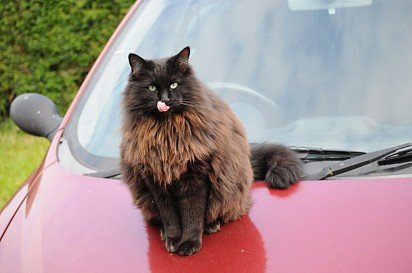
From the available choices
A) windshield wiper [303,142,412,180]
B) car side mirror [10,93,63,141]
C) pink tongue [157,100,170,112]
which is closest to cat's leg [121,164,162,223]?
pink tongue [157,100,170,112]

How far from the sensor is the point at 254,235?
6.70ft

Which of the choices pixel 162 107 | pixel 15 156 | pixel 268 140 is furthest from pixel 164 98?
pixel 15 156

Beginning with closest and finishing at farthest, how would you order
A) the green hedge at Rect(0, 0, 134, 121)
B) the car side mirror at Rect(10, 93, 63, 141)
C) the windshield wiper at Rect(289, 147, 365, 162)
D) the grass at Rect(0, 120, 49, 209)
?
1. the windshield wiper at Rect(289, 147, 365, 162)
2. the car side mirror at Rect(10, 93, 63, 141)
3. the grass at Rect(0, 120, 49, 209)
4. the green hedge at Rect(0, 0, 134, 121)

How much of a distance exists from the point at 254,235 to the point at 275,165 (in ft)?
1.11

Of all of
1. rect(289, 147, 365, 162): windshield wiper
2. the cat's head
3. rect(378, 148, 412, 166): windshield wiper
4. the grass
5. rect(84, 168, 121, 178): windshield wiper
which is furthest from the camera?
the grass

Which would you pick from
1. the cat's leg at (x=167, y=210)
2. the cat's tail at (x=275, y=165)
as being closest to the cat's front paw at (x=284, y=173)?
the cat's tail at (x=275, y=165)

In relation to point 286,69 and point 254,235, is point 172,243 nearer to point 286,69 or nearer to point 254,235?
point 254,235

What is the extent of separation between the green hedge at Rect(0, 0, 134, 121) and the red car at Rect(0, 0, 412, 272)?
4.26 metres

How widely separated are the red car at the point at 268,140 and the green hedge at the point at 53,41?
14.0ft

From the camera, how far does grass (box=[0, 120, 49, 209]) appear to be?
5.64m

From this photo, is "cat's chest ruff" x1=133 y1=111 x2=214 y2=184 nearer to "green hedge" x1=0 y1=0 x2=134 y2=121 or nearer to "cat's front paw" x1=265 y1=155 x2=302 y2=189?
"cat's front paw" x1=265 y1=155 x2=302 y2=189

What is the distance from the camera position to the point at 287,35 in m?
2.87

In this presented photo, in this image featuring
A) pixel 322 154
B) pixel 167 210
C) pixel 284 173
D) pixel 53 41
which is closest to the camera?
pixel 167 210

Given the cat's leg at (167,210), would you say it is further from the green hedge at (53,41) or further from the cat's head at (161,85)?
the green hedge at (53,41)
